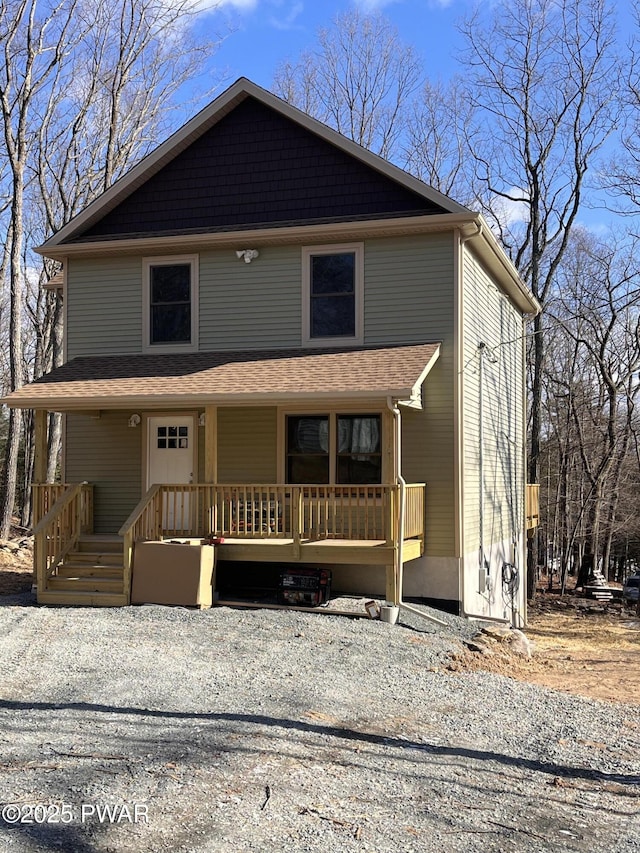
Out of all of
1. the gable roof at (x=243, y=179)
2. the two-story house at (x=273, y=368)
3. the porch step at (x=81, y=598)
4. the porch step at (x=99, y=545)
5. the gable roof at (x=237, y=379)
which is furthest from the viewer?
the gable roof at (x=243, y=179)

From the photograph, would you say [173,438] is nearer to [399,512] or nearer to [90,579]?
[90,579]

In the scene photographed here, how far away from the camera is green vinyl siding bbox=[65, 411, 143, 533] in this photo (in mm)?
15094

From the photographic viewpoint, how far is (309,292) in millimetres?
14461

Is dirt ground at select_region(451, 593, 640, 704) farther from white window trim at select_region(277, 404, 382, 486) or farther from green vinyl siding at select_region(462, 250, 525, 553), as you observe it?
white window trim at select_region(277, 404, 382, 486)

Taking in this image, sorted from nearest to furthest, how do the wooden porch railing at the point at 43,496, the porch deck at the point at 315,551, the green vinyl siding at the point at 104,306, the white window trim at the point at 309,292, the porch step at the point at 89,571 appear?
the porch deck at the point at 315,551 < the porch step at the point at 89,571 < the wooden porch railing at the point at 43,496 < the white window trim at the point at 309,292 < the green vinyl siding at the point at 104,306

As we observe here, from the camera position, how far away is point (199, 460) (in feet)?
48.5

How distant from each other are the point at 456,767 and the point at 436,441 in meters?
7.83

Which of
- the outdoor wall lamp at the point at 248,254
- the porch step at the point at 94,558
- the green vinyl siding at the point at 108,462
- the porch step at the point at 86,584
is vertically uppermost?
the outdoor wall lamp at the point at 248,254

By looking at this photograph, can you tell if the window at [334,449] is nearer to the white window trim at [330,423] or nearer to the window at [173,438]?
the white window trim at [330,423]

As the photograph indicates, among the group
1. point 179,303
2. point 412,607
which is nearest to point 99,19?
point 179,303

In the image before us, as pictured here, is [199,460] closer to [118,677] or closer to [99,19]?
[118,677]

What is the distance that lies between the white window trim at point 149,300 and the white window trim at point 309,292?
2.00 m

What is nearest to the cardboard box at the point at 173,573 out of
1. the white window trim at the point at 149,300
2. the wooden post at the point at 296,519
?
the wooden post at the point at 296,519

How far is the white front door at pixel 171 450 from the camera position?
1487 centimetres
